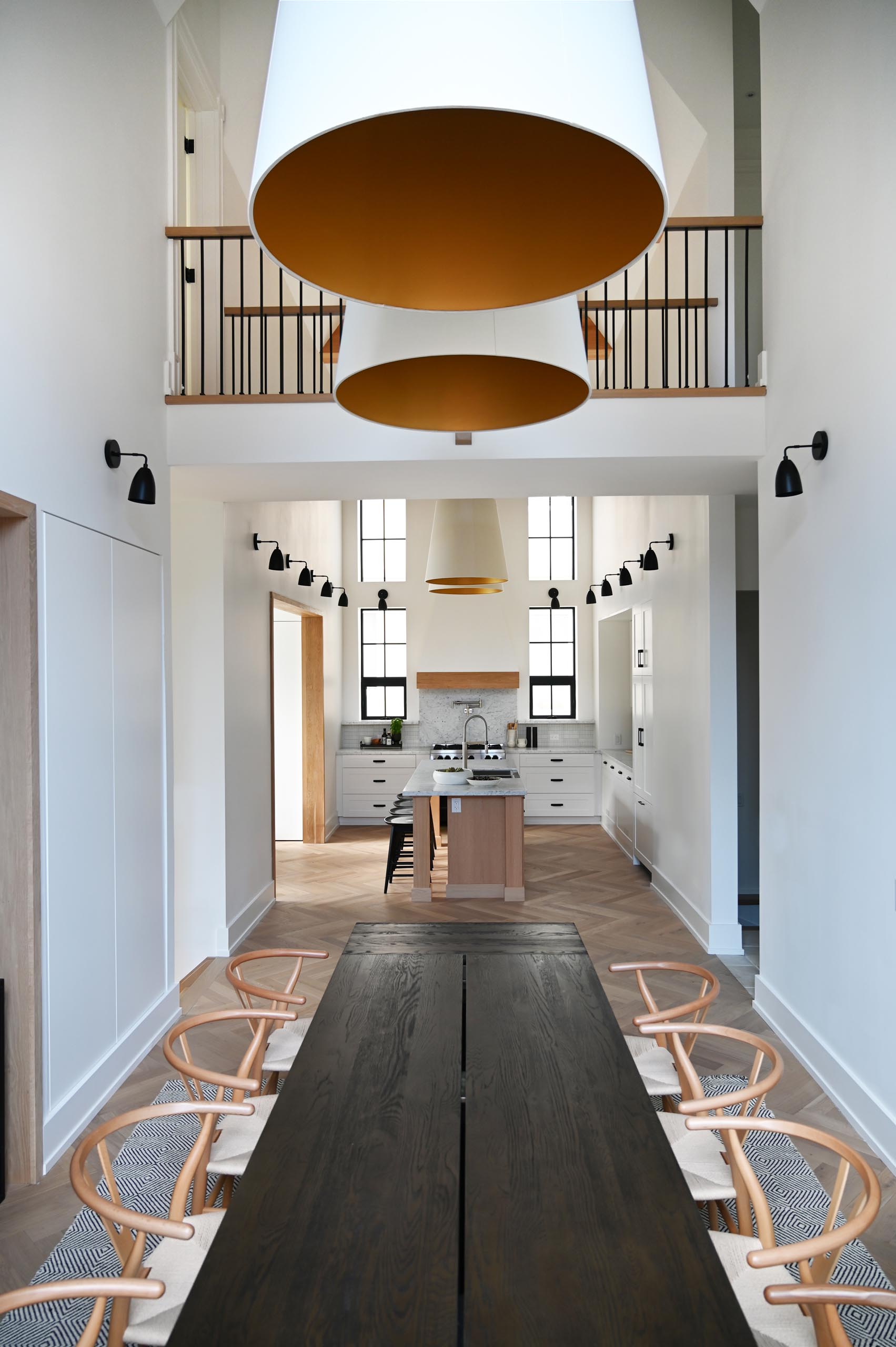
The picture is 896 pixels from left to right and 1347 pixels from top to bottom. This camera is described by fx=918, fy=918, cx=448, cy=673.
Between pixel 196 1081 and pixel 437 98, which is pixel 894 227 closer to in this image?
pixel 437 98

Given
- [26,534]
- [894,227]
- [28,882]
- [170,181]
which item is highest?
[170,181]

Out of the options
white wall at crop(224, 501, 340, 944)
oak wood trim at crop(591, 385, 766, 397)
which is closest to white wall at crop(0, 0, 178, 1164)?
white wall at crop(224, 501, 340, 944)

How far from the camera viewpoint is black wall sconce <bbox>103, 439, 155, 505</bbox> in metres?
3.80

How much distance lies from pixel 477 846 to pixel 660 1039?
4.08 m

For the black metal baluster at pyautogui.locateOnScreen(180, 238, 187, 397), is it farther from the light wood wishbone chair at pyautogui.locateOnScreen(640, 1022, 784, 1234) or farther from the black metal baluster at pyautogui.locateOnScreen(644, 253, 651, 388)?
the light wood wishbone chair at pyautogui.locateOnScreen(640, 1022, 784, 1234)

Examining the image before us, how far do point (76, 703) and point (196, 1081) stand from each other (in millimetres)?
1563

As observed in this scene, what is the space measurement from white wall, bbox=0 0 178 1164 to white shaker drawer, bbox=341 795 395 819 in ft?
19.7

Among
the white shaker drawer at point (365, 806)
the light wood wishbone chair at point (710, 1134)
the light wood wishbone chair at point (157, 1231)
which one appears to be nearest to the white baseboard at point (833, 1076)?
the light wood wishbone chair at point (710, 1134)

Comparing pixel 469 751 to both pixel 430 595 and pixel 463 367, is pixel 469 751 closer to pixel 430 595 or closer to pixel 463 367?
pixel 430 595

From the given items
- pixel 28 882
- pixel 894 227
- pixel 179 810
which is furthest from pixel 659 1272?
pixel 179 810

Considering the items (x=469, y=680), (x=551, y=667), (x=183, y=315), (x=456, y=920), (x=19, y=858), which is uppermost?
(x=183, y=315)

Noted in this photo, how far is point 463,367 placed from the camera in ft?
6.81

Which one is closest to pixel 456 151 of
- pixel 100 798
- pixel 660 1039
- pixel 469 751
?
pixel 660 1039

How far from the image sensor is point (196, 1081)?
2.75 m
